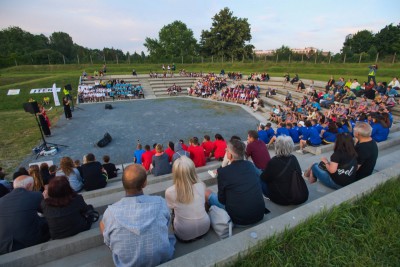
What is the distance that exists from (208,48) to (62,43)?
5295 cm

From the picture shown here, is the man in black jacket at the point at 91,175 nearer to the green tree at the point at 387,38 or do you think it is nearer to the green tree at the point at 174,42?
the green tree at the point at 387,38

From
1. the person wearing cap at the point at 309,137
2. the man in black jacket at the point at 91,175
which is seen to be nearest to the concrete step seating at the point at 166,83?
the person wearing cap at the point at 309,137

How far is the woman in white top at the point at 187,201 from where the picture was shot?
8.51 feet

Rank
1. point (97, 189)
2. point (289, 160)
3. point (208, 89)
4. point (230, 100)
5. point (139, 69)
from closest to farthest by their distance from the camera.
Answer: point (289, 160), point (97, 189), point (230, 100), point (208, 89), point (139, 69)

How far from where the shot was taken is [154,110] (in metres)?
17.0

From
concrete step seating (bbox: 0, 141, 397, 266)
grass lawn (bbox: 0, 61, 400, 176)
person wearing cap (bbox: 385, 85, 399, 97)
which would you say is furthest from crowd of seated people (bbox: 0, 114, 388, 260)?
person wearing cap (bbox: 385, 85, 399, 97)

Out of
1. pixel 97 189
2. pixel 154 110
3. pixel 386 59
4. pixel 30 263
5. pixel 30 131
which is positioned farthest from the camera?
pixel 386 59

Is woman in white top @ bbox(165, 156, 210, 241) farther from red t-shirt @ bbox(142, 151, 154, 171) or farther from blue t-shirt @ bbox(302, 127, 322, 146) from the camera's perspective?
blue t-shirt @ bbox(302, 127, 322, 146)

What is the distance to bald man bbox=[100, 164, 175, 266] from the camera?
2.07 meters

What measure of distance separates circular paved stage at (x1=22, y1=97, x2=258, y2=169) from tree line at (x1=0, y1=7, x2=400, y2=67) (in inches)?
950

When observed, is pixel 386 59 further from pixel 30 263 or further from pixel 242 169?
pixel 30 263

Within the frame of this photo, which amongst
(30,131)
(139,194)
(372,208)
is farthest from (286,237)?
(30,131)

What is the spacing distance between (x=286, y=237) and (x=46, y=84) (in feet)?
92.4

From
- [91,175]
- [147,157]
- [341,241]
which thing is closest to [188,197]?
[341,241]
